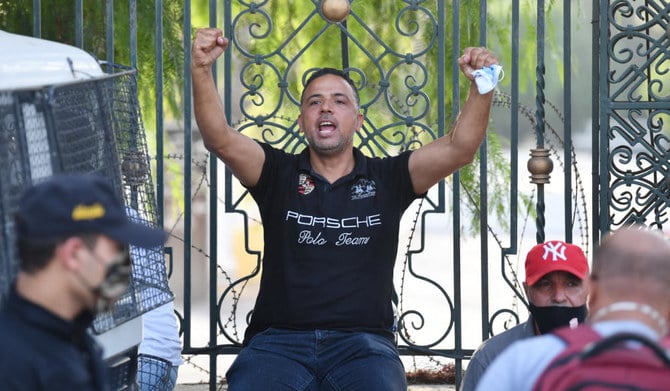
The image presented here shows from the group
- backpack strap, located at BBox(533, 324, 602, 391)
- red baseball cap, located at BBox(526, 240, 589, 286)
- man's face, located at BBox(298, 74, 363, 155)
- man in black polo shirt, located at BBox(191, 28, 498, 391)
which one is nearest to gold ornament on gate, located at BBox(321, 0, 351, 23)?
man's face, located at BBox(298, 74, 363, 155)

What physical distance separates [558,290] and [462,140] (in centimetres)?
67

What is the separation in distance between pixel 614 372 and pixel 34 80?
6.44 ft

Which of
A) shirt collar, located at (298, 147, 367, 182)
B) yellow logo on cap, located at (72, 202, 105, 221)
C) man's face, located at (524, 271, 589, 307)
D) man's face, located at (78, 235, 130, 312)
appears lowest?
man's face, located at (524, 271, 589, 307)

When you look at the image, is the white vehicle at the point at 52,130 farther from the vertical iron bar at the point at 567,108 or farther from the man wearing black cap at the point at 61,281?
the vertical iron bar at the point at 567,108

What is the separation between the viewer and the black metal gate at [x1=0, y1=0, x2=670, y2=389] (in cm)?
511

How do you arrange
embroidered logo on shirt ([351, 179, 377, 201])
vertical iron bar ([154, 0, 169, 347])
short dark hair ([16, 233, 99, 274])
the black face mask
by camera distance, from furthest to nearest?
1. vertical iron bar ([154, 0, 169, 347])
2. embroidered logo on shirt ([351, 179, 377, 201])
3. the black face mask
4. short dark hair ([16, 233, 99, 274])

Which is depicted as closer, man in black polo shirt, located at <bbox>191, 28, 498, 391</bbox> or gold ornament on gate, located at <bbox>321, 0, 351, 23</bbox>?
man in black polo shirt, located at <bbox>191, 28, 498, 391</bbox>

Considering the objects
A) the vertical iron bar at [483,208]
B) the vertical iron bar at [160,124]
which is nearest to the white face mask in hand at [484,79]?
the vertical iron bar at [483,208]

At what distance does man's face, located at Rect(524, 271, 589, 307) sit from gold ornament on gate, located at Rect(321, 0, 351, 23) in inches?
55.4

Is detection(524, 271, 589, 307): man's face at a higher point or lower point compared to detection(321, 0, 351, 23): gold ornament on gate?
lower

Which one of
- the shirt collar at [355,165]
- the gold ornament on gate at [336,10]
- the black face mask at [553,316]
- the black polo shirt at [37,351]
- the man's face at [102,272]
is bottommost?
the black face mask at [553,316]

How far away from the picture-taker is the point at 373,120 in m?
6.28

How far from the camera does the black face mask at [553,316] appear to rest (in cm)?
436

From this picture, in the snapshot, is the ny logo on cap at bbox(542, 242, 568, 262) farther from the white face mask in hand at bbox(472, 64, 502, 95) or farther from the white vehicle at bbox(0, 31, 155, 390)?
the white vehicle at bbox(0, 31, 155, 390)
